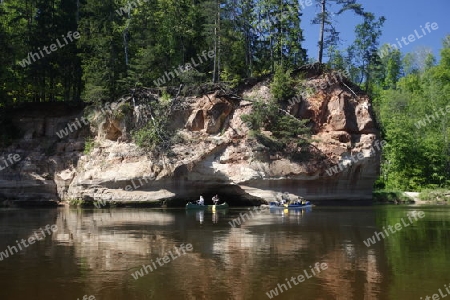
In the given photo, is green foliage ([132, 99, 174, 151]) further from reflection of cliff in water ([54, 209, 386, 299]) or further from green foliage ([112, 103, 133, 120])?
reflection of cliff in water ([54, 209, 386, 299])

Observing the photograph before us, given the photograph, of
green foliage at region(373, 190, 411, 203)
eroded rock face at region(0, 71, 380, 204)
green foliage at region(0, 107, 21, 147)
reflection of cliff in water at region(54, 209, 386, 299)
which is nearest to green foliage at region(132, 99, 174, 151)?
eroded rock face at region(0, 71, 380, 204)

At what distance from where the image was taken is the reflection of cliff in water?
33.9 feet

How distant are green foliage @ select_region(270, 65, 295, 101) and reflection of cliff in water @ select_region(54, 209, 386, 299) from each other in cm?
1786

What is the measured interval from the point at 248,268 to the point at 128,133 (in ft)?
97.4

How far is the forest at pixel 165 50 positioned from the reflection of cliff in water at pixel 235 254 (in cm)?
2088

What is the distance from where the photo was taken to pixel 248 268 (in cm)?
1213

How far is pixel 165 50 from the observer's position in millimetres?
44250

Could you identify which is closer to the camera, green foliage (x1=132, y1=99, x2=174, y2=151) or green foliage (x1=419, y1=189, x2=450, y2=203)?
green foliage (x1=132, y1=99, x2=174, y2=151)

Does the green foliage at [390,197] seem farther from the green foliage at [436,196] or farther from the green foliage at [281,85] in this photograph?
the green foliage at [281,85]

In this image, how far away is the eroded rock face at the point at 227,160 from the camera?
3612 centimetres

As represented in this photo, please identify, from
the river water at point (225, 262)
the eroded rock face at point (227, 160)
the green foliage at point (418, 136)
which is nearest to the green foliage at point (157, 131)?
the eroded rock face at point (227, 160)

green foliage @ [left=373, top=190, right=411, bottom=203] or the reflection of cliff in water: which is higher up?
green foliage @ [left=373, top=190, right=411, bottom=203]

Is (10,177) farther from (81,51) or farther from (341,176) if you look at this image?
(341,176)

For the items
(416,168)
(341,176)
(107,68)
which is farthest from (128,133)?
(416,168)
